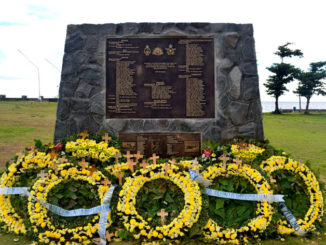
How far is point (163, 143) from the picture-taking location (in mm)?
6648

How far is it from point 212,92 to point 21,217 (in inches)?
183

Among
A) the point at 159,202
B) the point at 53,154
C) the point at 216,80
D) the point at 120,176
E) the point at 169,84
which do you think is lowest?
the point at 159,202

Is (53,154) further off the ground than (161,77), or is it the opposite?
(161,77)

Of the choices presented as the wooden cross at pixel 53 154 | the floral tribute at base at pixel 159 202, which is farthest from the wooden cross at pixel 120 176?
the wooden cross at pixel 53 154

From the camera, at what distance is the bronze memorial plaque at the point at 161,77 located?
6.59 meters

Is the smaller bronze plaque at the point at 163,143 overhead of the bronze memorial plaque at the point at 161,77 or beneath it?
beneath

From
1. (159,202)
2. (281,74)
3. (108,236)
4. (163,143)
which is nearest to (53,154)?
(108,236)

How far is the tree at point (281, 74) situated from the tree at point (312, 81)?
148 inches

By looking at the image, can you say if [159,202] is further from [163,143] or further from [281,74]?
[281,74]

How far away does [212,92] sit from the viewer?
664 centimetres

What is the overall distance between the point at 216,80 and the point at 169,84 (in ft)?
3.67

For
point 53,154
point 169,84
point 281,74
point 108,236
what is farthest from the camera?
point 281,74

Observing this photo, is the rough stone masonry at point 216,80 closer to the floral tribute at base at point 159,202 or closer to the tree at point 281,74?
the floral tribute at base at point 159,202

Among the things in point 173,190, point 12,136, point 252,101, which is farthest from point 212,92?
point 12,136
